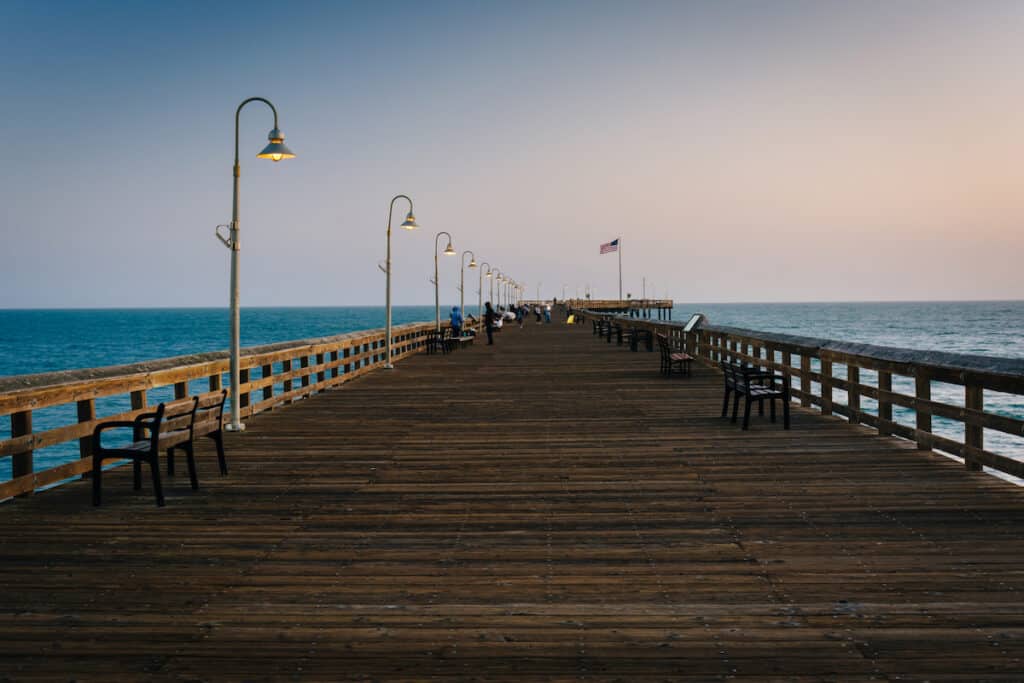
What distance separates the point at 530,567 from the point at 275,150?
24.2 ft

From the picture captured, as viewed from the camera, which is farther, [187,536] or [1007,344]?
[1007,344]

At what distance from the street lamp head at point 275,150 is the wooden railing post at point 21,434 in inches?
191

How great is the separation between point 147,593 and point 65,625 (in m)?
0.48

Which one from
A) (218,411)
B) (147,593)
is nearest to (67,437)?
(218,411)

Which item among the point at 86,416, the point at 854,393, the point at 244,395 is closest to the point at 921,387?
the point at 854,393

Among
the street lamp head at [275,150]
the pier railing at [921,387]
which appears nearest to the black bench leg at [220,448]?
the street lamp head at [275,150]

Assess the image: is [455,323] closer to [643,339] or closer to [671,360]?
[643,339]

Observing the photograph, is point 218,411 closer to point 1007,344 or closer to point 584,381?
point 584,381

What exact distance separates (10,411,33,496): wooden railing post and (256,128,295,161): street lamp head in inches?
191

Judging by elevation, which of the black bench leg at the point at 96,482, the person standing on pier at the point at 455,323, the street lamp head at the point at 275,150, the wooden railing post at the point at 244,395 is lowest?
the black bench leg at the point at 96,482

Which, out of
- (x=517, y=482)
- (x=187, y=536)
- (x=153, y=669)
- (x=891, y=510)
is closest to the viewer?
(x=153, y=669)

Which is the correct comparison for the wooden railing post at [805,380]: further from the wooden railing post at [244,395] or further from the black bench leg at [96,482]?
the black bench leg at [96,482]

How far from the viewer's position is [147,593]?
4215mm

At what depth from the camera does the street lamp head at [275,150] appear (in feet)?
32.5
